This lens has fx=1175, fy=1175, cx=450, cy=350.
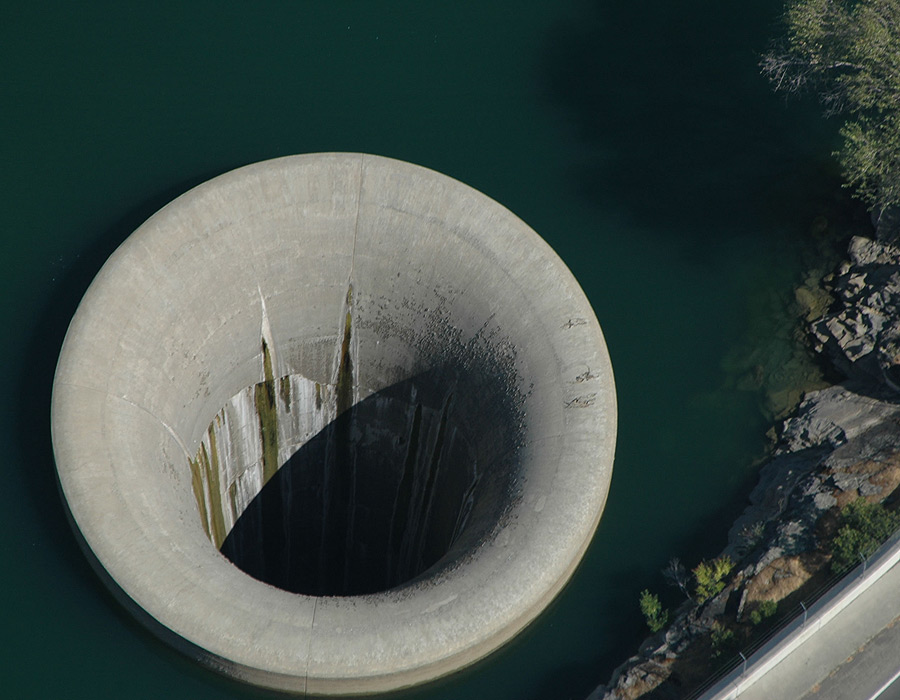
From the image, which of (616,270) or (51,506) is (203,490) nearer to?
(51,506)

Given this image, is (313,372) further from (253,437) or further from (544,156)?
(544,156)

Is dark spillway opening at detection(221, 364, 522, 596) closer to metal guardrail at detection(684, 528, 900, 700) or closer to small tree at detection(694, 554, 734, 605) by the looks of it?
small tree at detection(694, 554, 734, 605)

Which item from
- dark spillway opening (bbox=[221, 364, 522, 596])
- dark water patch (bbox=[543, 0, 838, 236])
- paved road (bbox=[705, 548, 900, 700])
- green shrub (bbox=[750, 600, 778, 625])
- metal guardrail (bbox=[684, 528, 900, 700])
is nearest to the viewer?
paved road (bbox=[705, 548, 900, 700])

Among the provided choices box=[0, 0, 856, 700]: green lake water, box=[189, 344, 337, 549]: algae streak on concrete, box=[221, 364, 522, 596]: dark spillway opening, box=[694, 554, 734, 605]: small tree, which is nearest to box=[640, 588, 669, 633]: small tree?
box=[0, 0, 856, 700]: green lake water

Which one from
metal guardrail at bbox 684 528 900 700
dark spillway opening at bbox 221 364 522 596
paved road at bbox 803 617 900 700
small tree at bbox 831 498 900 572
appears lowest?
paved road at bbox 803 617 900 700

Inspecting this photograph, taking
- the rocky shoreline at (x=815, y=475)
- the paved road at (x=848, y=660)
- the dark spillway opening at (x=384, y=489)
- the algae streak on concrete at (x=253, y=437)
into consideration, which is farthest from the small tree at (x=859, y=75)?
the algae streak on concrete at (x=253, y=437)

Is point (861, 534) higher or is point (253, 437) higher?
point (253, 437)

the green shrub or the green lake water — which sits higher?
the green lake water

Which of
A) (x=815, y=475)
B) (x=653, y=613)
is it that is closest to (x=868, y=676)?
(x=653, y=613)
